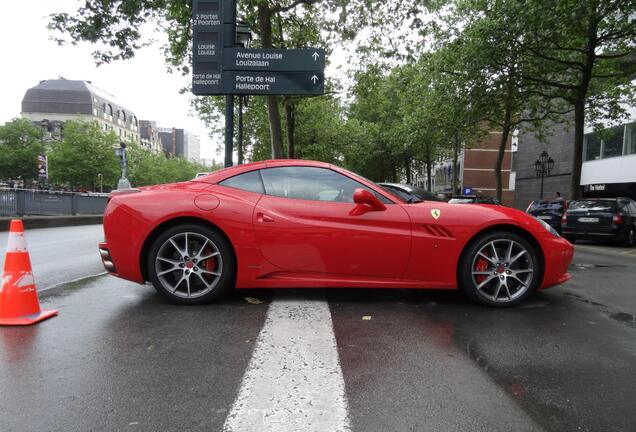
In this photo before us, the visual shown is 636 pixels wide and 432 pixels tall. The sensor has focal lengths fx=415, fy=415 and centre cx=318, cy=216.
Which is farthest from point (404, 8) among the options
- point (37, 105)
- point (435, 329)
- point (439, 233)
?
point (37, 105)

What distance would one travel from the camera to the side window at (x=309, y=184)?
4051mm

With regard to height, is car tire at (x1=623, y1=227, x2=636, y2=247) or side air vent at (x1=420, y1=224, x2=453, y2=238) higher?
side air vent at (x1=420, y1=224, x2=453, y2=238)

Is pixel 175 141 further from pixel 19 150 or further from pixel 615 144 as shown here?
pixel 615 144

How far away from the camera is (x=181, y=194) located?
157 inches

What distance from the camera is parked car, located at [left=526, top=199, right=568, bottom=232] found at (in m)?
15.5

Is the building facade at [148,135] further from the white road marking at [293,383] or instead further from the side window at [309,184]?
the white road marking at [293,383]

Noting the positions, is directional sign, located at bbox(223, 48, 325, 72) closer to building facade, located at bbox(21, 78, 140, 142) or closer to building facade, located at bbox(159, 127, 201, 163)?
building facade, located at bbox(21, 78, 140, 142)

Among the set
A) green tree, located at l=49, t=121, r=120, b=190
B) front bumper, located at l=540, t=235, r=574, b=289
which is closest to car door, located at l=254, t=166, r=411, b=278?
front bumper, located at l=540, t=235, r=574, b=289

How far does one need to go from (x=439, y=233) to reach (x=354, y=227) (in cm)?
82

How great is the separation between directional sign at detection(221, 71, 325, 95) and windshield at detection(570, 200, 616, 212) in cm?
1004

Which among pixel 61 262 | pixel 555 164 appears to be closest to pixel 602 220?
pixel 61 262

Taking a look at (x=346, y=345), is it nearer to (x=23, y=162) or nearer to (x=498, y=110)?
(x=498, y=110)

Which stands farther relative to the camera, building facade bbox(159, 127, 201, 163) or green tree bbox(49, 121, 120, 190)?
building facade bbox(159, 127, 201, 163)

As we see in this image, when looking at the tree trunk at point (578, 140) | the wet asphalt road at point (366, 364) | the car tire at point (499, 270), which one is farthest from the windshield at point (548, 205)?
the car tire at point (499, 270)
